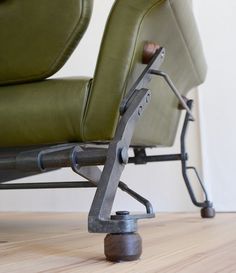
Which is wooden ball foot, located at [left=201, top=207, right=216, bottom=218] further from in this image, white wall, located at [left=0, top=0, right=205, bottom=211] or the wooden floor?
the wooden floor

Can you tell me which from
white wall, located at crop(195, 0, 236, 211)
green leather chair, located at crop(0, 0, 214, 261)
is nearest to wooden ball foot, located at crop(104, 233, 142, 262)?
green leather chair, located at crop(0, 0, 214, 261)

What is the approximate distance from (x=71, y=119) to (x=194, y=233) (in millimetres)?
602

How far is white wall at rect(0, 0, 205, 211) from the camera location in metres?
2.54

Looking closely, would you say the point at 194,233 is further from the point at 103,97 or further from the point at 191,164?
the point at 191,164

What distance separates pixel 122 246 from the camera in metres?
0.83

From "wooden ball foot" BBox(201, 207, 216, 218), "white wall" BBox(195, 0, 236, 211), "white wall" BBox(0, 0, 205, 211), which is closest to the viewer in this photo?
"wooden ball foot" BBox(201, 207, 216, 218)

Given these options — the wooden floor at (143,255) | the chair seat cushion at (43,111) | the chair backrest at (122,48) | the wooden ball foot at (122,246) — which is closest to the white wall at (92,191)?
the wooden floor at (143,255)

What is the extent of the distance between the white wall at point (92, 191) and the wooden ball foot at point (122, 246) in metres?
1.68

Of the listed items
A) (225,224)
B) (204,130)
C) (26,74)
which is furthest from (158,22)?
(204,130)

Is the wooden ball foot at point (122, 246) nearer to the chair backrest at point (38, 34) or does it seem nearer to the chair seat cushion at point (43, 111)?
the chair seat cushion at point (43, 111)

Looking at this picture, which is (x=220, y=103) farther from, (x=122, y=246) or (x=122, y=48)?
(x=122, y=246)

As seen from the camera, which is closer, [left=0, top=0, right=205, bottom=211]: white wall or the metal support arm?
the metal support arm

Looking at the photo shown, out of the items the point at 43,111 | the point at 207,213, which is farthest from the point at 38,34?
the point at 207,213

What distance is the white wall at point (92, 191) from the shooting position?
254cm
